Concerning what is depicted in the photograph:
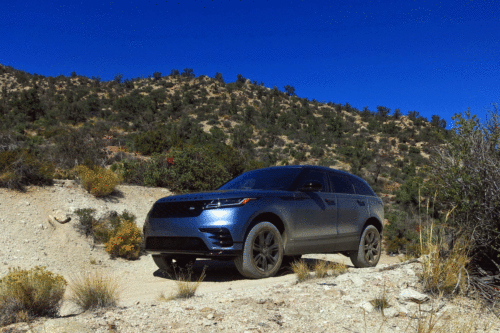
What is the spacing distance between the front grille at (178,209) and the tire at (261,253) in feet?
2.64

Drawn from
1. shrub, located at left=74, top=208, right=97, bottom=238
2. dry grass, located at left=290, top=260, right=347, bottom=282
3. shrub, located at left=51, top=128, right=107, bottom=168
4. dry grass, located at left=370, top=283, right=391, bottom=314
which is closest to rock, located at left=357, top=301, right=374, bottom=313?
dry grass, located at left=370, top=283, right=391, bottom=314

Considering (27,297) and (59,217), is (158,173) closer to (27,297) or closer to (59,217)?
(59,217)

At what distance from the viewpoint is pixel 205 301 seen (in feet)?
14.6

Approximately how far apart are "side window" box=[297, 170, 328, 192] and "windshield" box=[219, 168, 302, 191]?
12 cm

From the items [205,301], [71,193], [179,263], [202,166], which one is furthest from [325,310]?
[202,166]

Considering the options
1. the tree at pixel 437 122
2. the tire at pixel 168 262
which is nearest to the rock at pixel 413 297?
the tire at pixel 168 262

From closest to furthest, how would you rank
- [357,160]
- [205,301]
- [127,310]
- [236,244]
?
[127,310] → [205,301] → [236,244] → [357,160]

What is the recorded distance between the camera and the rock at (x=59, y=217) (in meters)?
10.5

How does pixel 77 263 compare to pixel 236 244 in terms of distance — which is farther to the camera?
pixel 77 263

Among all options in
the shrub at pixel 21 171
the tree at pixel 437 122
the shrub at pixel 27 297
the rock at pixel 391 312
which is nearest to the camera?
the shrub at pixel 27 297

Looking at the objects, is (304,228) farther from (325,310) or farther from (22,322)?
(22,322)

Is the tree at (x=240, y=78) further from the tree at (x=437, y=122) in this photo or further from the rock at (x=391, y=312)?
the rock at (x=391, y=312)

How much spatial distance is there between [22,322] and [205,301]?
1743mm

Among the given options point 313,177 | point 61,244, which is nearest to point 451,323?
point 313,177
